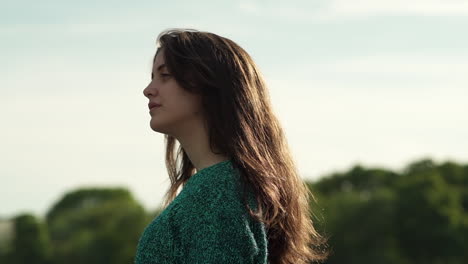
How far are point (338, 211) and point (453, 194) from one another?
23.3ft

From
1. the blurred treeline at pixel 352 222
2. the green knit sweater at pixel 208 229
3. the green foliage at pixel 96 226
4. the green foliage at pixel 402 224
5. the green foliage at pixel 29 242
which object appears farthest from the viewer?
the green foliage at pixel 29 242

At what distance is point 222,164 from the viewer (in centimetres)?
479

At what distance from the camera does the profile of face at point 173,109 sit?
15.9 feet

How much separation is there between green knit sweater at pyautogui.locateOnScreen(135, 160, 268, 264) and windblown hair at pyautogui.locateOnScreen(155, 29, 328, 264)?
7cm

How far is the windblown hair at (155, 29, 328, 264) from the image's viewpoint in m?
4.77

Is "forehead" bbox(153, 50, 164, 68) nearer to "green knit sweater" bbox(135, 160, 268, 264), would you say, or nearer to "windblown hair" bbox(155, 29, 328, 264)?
"windblown hair" bbox(155, 29, 328, 264)

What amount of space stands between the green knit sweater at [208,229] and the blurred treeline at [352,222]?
44.4 metres

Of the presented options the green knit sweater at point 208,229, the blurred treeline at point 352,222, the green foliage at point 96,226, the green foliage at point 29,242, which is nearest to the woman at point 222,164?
the green knit sweater at point 208,229

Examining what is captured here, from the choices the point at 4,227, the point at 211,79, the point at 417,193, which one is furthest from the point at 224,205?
the point at 4,227

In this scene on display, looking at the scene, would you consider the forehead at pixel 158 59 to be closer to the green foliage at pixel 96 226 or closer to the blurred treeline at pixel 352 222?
the blurred treeline at pixel 352 222

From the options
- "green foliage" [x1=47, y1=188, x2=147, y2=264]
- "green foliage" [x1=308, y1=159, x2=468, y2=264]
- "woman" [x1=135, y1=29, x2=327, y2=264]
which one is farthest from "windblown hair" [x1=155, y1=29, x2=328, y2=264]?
"green foliage" [x1=47, y1=188, x2=147, y2=264]

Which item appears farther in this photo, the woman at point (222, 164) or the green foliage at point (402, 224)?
the green foliage at point (402, 224)

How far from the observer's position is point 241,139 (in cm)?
478

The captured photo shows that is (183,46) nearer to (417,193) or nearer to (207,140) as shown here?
(207,140)
